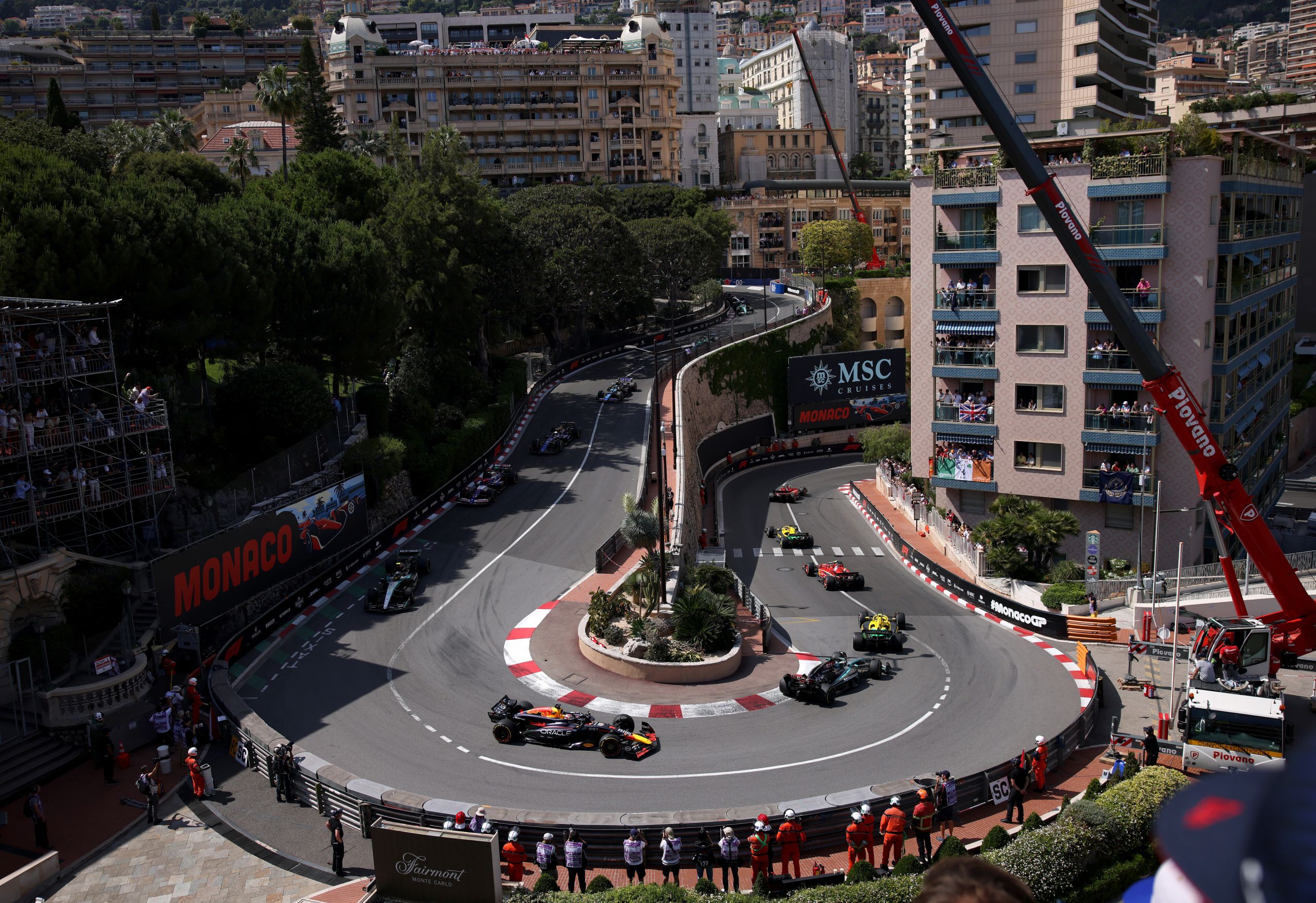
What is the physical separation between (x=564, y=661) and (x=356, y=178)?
45894 mm

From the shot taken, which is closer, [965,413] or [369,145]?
[965,413]

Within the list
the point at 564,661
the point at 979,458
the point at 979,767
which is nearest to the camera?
the point at 979,767

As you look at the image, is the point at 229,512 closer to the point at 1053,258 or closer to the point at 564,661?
the point at 564,661

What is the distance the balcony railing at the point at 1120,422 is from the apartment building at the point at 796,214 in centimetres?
9381

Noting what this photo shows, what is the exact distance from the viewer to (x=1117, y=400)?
50312 millimetres

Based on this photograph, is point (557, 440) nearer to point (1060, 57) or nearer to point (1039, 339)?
point (1039, 339)

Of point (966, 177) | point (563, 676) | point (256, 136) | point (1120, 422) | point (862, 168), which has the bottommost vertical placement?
point (563, 676)

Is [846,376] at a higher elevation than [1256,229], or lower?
lower

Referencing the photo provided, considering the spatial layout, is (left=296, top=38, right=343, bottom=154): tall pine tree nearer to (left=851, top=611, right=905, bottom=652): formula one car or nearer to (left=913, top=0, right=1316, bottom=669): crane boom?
(left=913, top=0, right=1316, bottom=669): crane boom

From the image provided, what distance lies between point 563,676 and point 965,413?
90.1 ft

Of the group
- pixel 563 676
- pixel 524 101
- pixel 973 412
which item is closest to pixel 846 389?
pixel 973 412

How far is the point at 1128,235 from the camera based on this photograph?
4891cm

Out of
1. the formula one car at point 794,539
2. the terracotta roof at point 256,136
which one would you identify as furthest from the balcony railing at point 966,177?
the terracotta roof at point 256,136

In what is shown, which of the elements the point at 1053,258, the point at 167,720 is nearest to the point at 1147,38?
the point at 1053,258
